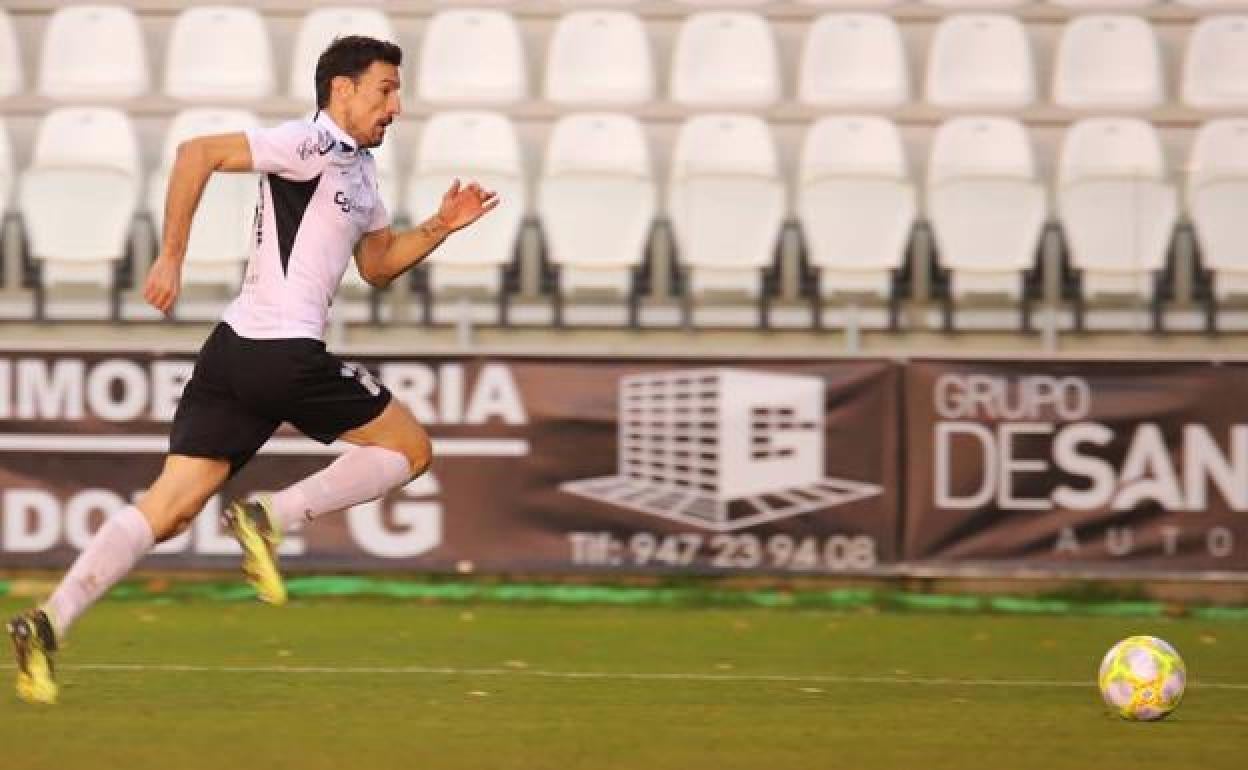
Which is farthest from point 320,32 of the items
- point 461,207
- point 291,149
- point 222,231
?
point 291,149

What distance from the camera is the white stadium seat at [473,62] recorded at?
49.7 feet

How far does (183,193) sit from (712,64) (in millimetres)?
8817

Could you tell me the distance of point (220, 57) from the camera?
1523 centimetres

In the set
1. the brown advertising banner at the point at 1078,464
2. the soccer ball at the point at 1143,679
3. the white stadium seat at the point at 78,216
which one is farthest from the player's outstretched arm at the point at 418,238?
the white stadium seat at the point at 78,216

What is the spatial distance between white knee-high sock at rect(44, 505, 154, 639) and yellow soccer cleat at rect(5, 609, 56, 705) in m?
0.06

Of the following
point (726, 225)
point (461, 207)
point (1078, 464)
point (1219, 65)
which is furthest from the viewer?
point (1219, 65)

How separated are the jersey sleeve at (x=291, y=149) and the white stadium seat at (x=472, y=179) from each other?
6.12 metres

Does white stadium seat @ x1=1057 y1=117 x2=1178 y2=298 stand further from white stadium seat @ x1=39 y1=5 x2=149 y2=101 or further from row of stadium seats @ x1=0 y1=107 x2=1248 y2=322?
white stadium seat @ x1=39 y1=5 x2=149 y2=101

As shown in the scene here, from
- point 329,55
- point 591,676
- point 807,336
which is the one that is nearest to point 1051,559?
point 807,336

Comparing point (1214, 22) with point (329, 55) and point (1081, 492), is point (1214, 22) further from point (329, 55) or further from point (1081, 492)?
point (329, 55)

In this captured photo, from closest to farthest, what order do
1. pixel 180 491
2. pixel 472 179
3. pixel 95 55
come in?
pixel 180 491 → pixel 472 179 → pixel 95 55

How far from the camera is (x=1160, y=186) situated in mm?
13078

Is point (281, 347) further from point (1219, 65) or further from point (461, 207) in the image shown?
point (1219, 65)

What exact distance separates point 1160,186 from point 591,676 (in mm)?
5729
